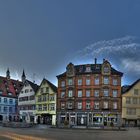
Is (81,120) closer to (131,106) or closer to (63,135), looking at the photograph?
(131,106)

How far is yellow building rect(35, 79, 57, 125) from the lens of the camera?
10644 cm

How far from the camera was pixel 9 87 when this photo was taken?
130 meters

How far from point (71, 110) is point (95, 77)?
12218 mm

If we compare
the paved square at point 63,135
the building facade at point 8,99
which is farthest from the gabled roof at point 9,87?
the paved square at point 63,135

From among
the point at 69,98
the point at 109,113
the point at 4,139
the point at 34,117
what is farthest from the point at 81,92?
the point at 4,139

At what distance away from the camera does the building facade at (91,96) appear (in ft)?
316

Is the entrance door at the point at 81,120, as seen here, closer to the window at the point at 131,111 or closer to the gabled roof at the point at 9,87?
the window at the point at 131,111

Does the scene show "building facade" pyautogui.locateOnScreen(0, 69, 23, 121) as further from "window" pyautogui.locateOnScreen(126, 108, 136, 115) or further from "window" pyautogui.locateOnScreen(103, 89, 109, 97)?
"window" pyautogui.locateOnScreen(126, 108, 136, 115)

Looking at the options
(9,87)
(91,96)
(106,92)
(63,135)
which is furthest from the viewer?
(9,87)

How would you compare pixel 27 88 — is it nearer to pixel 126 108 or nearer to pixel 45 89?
pixel 45 89

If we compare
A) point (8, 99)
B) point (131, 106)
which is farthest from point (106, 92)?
point (8, 99)

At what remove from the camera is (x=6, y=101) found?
411ft

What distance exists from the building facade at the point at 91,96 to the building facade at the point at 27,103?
15.0 m

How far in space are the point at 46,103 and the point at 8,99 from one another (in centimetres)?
2324
